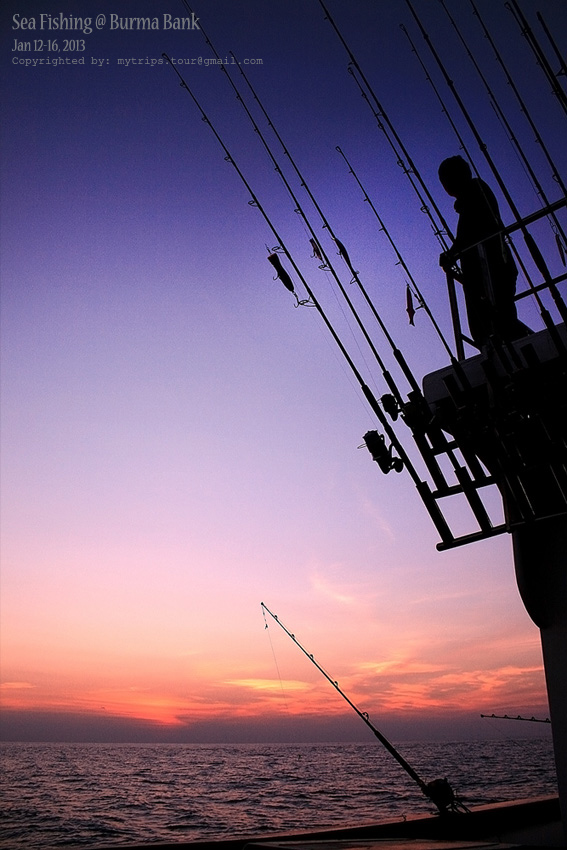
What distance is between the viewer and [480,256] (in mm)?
5949

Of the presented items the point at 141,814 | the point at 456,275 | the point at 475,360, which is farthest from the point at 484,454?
the point at 141,814

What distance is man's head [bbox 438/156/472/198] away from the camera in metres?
6.52

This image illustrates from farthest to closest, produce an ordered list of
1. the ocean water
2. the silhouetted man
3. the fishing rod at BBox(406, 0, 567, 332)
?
1. the ocean water
2. the silhouetted man
3. the fishing rod at BBox(406, 0, 567, 332)

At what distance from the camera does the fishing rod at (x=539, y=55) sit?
5562 millimetres

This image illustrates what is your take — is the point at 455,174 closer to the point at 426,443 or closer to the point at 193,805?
the point at 426,443

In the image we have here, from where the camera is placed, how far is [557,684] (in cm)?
550

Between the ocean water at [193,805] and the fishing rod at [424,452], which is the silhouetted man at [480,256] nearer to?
the fishing rod at [424,452]

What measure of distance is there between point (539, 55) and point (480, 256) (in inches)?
82.0

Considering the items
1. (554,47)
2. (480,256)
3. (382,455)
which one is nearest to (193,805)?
(382,455)

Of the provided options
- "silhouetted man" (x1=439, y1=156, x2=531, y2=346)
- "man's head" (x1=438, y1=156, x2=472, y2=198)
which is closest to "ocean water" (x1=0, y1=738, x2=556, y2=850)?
"silhouetted man" (x1=439, y1=156, x2=531, y2=346)

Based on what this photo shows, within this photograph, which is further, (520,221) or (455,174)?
(455,174)

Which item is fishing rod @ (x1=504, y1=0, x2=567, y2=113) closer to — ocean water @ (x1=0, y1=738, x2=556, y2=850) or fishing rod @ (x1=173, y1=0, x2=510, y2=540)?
fishing rod @ (x1=173, y1=0, x2=510, y2=540)

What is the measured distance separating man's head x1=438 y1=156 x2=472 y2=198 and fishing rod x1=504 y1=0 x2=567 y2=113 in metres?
1.05

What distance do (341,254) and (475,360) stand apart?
224 centimetres
